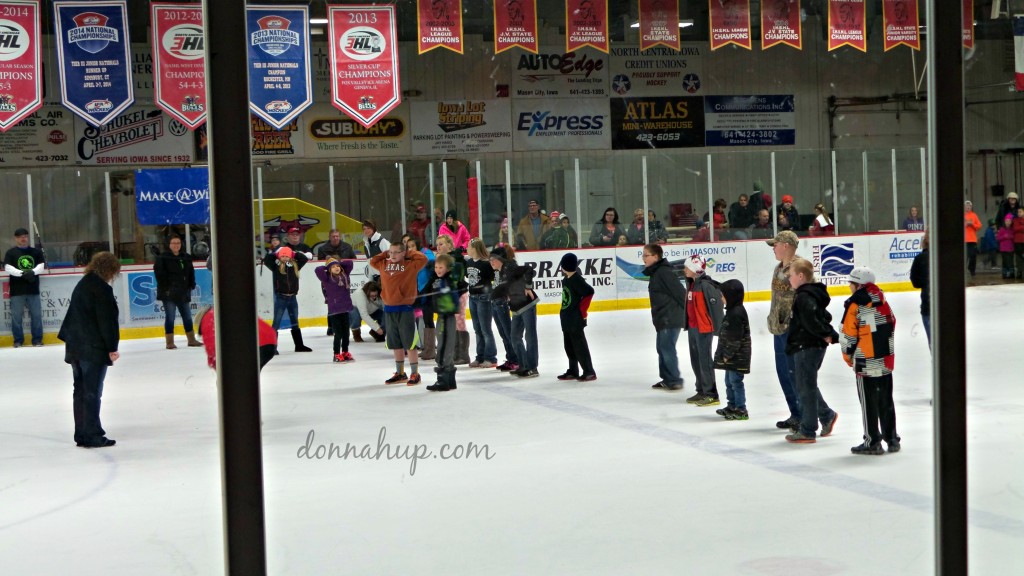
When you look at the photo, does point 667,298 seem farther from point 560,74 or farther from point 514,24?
point 560,74

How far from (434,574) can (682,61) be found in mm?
19777

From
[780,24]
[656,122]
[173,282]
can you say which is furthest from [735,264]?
[656,122]

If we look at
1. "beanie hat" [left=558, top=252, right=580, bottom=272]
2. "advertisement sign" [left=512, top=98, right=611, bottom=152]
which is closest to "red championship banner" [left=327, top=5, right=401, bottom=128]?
"beanie hat" [left=558, top=252, right=580, bottom=272]

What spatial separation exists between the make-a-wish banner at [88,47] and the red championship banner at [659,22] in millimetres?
10198

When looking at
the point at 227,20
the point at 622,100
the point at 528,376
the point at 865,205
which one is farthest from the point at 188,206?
the point at 622,100

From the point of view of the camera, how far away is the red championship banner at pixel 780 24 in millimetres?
15578

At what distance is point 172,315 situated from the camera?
10.3 m

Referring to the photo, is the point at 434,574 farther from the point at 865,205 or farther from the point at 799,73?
the point at 799,73

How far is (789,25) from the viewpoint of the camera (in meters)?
15.8

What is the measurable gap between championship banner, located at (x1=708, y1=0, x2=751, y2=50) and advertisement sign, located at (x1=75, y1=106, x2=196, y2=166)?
7.95 metres

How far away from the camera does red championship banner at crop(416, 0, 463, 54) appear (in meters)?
13.8

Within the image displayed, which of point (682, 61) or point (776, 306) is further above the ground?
point (682, 61)

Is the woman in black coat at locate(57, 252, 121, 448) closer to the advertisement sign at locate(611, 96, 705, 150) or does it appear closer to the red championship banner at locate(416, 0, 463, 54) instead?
the red championship banner at locate(416, 0, 463, 54)

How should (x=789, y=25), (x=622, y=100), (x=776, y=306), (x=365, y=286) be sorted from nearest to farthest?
(x=776, y=306) → (x=365, y=286) → (x=789, y=25) → (x=622, y=100)
